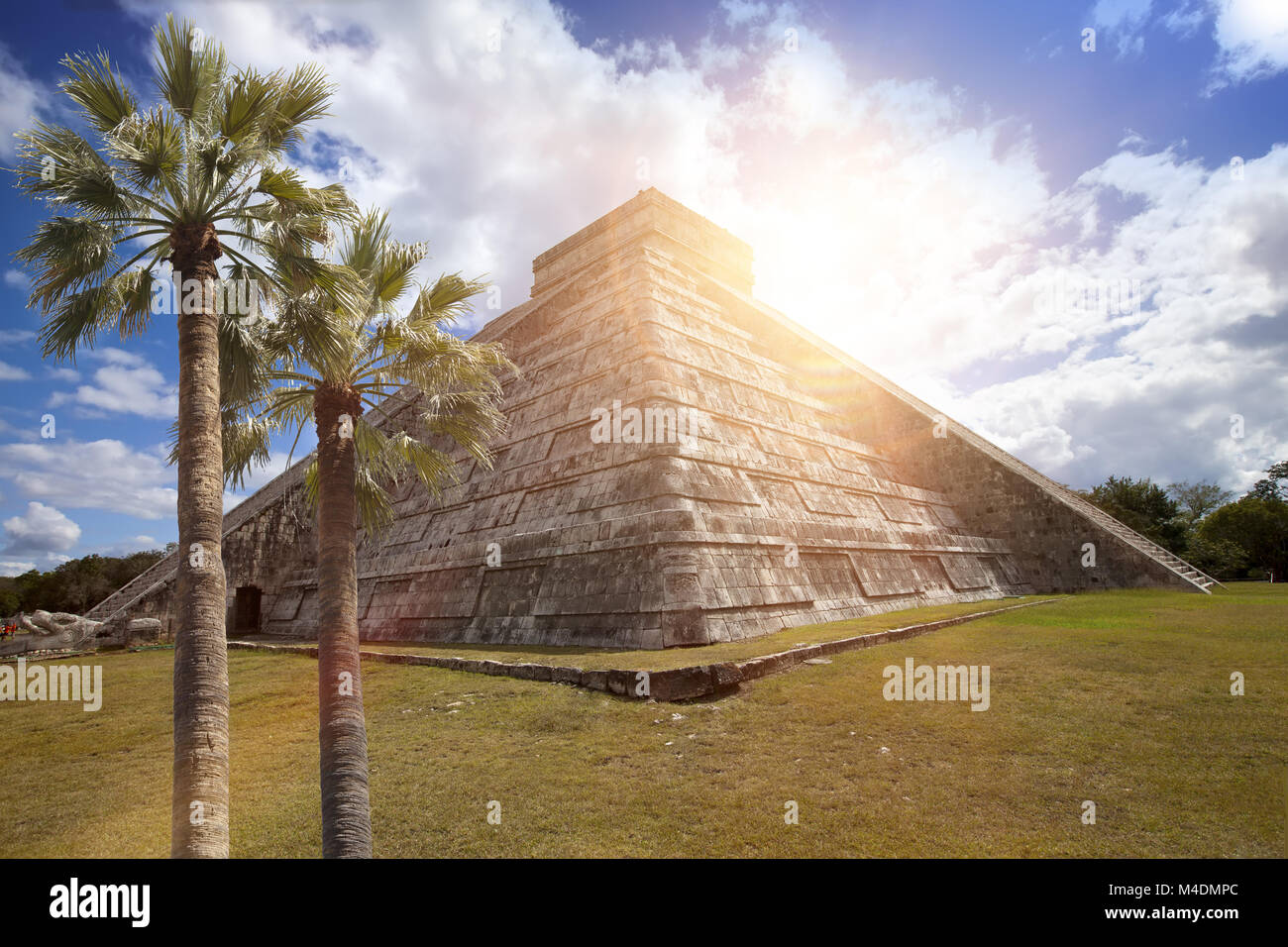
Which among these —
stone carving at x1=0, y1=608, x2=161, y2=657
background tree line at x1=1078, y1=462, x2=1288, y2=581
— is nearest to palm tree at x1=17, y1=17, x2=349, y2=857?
stone carving at x1=0, y1=608, x2=161, y2=657

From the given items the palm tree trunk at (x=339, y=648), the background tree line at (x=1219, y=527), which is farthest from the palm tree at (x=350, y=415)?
the background tree line at (x=1219, y=527)

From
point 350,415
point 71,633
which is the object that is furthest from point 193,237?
point 71,633

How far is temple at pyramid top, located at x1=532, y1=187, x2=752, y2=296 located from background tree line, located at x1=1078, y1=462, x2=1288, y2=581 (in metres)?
25.9

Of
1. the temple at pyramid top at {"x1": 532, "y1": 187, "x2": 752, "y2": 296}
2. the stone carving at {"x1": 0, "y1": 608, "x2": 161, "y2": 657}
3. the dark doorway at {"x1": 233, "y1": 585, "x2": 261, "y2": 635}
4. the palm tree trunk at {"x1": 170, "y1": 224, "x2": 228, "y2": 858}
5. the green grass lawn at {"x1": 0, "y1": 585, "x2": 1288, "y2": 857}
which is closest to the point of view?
the green grass lawn at {"x1": 0, "y1": 585, "x2": 1288, "y2": 857}

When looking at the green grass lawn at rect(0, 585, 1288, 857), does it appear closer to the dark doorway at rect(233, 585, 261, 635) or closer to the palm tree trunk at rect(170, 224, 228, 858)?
the palm tree trunk at rect(170, 224, 228, 858)

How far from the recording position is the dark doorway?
25.6 m

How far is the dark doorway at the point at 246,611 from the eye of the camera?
84.1 ft

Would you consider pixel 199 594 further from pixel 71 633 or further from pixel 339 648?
pixel 71 633

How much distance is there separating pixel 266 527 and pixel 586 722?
2530 centimetres

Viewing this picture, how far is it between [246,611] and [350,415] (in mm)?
24821

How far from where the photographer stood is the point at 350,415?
6.65 metres

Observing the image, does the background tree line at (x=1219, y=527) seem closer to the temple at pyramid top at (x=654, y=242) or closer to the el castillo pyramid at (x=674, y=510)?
the el castillo pyramid at (x=674, y=510)
